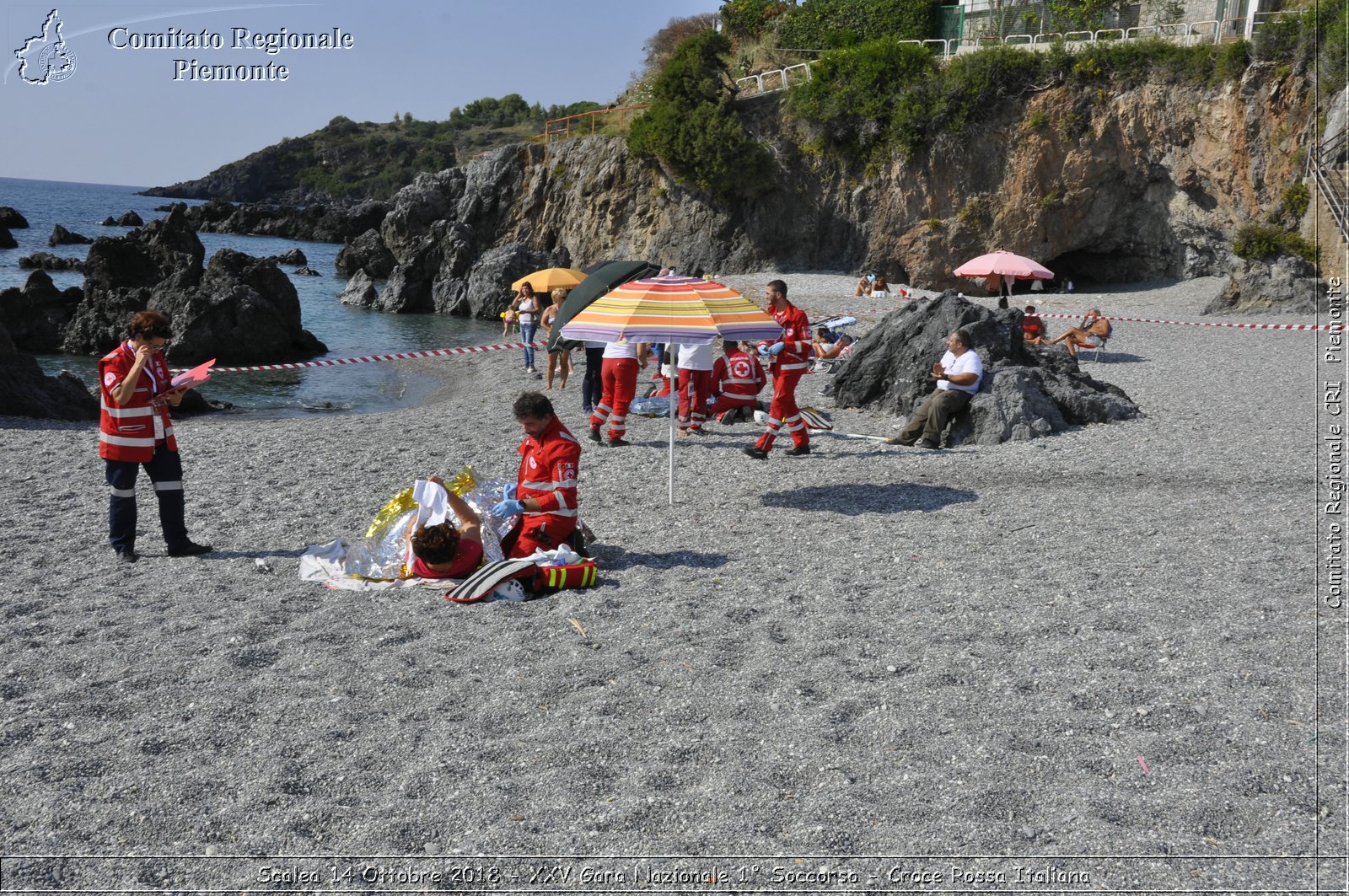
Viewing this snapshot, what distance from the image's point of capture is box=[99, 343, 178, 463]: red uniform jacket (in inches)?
266

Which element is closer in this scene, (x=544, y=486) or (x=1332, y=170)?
(x=544, y=486)

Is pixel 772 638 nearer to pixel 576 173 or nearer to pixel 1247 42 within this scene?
pixel 1247 42

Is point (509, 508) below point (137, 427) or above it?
below

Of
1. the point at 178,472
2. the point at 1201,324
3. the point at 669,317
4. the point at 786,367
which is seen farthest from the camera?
the point at 1201,324

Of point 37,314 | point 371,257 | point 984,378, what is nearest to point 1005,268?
point 984,378

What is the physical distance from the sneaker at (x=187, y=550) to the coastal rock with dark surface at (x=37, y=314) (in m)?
20.4

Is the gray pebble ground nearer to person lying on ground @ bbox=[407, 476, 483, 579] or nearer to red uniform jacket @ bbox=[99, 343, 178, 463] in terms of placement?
person lying on ground @ bbox=[407, 476, 483, 579]

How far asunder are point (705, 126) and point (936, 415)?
90.2 ft

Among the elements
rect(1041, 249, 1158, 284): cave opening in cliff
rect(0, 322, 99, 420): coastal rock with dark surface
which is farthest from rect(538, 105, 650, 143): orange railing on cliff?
rect(0, 322, 99, 420): coastal rock with dark surface

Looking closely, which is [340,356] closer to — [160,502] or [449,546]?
[160,502]

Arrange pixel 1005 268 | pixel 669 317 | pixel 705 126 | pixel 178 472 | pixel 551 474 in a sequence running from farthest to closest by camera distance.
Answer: pixel 705 126 → pixel 1005 268 → pixel 669 317 → pixel 178 472 → pixel 551 474

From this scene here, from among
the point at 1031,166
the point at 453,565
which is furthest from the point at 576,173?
the point at 453,565

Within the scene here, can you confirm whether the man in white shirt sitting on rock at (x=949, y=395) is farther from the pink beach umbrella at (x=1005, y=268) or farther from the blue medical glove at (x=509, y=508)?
the pink beach umbrella at (x=1005, y=268)

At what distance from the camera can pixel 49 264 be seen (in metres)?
46.5
